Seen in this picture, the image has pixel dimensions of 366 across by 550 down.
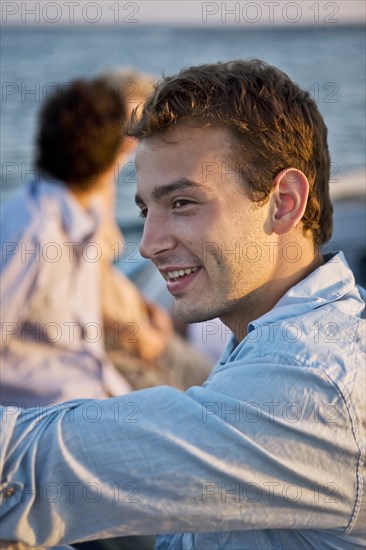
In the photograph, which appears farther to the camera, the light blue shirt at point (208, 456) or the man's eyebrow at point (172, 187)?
the man's eyebrow at point (172, 187)

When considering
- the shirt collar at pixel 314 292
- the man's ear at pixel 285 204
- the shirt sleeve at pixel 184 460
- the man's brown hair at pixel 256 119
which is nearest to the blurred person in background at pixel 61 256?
the man's brown hair at pixel 256 119

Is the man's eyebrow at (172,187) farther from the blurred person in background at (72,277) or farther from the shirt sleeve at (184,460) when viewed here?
the blurred person in background at (72,277)

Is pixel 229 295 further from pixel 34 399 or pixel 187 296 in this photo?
pixel 34 399

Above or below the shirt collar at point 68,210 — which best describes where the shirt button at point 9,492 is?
below

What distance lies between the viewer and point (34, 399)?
330cm

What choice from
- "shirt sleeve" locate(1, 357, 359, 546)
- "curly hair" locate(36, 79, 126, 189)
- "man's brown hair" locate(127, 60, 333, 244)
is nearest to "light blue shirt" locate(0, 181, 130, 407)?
"curly hair" locate(36, 79, 126, 189)

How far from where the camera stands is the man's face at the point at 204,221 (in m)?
1.95

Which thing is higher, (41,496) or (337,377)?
(337,377)

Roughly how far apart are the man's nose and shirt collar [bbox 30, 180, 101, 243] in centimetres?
156

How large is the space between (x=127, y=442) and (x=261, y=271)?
0.64 metres

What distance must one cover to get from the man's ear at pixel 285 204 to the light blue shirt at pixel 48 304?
150cm

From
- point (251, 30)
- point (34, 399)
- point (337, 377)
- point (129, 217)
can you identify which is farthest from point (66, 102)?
point (251, 30)

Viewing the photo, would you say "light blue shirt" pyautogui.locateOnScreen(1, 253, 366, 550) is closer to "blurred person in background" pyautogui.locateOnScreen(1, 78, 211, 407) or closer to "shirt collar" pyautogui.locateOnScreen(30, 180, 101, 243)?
"blurred person in background" pyautogui.locateOnScreen(1, 78, 211, 407)

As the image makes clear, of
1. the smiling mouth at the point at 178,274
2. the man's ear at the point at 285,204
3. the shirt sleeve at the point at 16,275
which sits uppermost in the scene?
the man's ear at the point at 285,204
